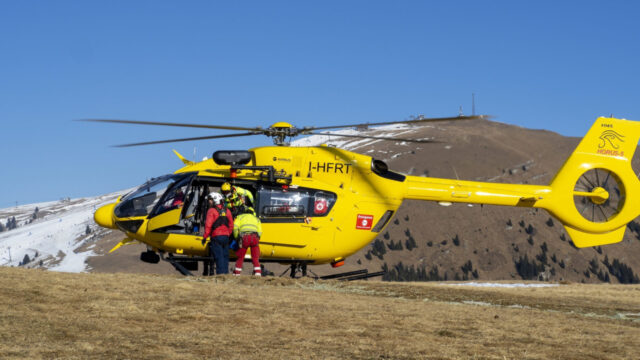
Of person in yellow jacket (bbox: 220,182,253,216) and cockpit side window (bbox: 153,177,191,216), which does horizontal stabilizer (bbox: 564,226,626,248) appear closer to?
person in yellow jacket (bbox: 220,182,253,216)

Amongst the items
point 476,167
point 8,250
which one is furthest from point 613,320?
point 8,250

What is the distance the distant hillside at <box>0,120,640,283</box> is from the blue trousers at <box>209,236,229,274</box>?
53.0 m

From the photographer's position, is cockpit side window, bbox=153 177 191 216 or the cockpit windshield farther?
the cockpit windshield

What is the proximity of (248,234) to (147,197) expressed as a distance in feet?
11.9

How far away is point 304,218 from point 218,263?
8.97ft

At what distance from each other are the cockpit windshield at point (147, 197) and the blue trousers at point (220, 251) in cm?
218

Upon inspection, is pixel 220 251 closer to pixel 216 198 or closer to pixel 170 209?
pixel 216 198

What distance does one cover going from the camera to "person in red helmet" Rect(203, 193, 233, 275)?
16500 mm

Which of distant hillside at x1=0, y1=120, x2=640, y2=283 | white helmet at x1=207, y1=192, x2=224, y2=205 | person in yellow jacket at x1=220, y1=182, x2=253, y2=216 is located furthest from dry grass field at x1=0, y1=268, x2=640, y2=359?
distant hillside at x1=0, y1=120, x2=640, y2=283

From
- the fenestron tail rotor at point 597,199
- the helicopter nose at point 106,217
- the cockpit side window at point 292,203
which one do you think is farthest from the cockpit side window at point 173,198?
the fenestron tail rotor at point 597,199

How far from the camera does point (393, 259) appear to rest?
97.9 meters

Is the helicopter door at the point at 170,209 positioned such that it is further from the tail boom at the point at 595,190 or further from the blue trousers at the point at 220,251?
the tail boom at the point at 595,190

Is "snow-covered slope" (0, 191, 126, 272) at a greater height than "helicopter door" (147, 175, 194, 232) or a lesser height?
lesser

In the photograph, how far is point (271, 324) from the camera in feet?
29.2
